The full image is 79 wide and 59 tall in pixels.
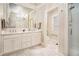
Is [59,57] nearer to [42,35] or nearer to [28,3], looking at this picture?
[42,35]

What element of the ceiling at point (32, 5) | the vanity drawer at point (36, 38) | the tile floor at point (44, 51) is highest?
the ceiling at point (32, 5)

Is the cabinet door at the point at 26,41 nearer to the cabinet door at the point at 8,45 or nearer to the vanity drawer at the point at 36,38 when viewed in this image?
the vanity drawer at the point at 36,38

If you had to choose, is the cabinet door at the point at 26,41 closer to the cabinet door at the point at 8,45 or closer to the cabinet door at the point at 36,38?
the cabinet door at the point at 36,38

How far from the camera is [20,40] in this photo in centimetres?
177

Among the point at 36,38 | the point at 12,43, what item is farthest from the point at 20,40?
the point at 36,38

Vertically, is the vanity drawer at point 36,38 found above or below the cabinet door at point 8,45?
above

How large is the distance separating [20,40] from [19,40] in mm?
14

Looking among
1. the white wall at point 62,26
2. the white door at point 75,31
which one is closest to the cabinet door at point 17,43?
the white wall at point 62,26

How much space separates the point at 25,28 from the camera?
1.78 metres

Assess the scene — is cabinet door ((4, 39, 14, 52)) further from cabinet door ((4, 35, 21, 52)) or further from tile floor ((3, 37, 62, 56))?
tile floor ((3, 37, 62, 56))

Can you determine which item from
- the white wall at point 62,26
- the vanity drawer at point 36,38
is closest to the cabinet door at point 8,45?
the vanity drawer at point 36,38

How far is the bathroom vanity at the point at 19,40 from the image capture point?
5.64 feet

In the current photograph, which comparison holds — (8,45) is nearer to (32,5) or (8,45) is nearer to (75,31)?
(32,5)

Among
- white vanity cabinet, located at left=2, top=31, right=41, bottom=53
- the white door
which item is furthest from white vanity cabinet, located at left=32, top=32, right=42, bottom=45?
the white door
